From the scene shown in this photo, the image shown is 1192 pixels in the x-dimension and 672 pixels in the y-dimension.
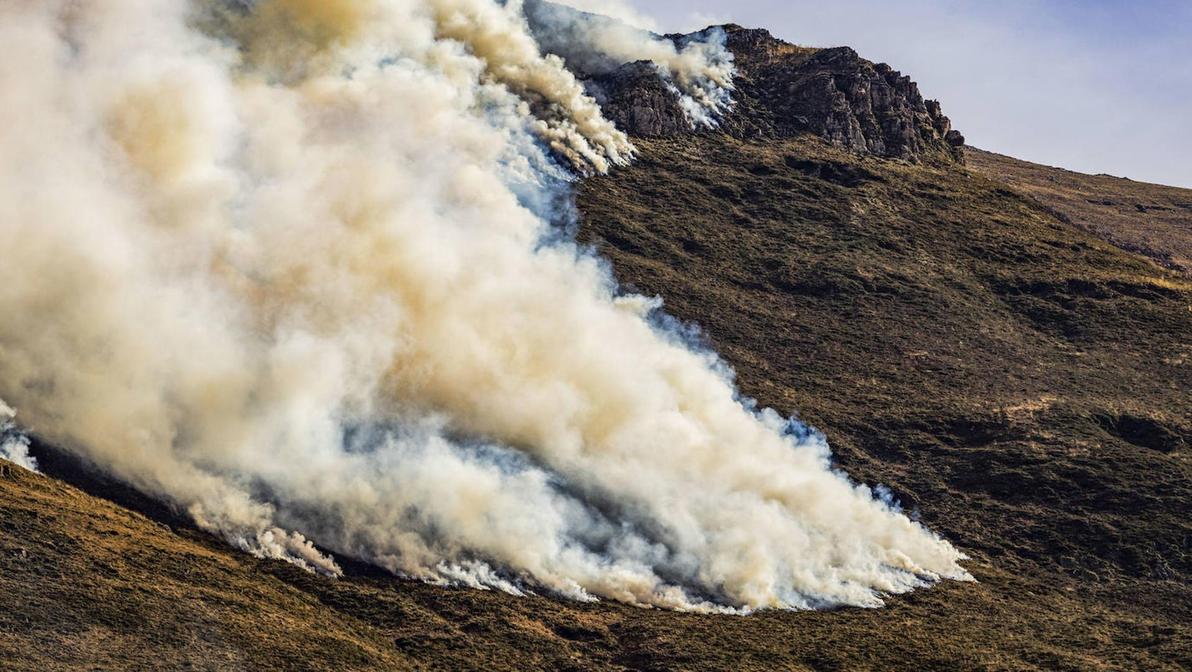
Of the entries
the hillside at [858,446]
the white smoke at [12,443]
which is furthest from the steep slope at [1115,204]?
the white smoke at [12,443]

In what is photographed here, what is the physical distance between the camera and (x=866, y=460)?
6919 centimetres

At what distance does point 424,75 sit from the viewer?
9700 cm

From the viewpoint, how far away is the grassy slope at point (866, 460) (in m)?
41.6

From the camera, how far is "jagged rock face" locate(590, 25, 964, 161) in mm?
110750

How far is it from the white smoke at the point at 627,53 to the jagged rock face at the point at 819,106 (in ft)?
5.21

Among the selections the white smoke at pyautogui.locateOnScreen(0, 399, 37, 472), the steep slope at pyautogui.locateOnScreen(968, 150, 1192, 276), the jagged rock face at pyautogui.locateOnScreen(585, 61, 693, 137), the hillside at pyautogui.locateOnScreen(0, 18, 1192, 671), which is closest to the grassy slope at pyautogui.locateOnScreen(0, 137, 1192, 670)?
the hillside at pyautogui.locateOnScreen(0, 18, 1192, 671)

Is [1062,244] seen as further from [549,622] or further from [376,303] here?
[549,622]

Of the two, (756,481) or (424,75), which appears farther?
(424,75)

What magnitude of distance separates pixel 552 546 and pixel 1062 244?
210 feet

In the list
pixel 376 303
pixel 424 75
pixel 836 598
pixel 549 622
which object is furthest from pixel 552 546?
pixel 424 75

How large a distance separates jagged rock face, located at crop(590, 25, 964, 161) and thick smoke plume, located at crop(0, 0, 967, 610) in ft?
115

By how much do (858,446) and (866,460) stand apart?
1.56 metres

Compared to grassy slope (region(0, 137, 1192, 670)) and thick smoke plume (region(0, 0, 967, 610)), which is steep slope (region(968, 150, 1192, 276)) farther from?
thick smoke plume (region(0, 0, 967, 610))

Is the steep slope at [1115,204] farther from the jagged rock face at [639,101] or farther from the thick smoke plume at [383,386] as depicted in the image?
the thick smoke plume at [383,386]
